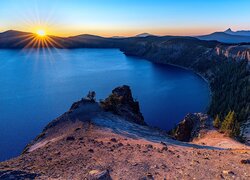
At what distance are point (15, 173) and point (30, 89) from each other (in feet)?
458

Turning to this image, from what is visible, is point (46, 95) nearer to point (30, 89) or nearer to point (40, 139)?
point (30, 89)

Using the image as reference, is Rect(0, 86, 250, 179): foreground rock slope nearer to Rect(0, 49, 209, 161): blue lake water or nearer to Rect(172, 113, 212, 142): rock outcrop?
Rect(172, 113, 212, 142): rock outcrop

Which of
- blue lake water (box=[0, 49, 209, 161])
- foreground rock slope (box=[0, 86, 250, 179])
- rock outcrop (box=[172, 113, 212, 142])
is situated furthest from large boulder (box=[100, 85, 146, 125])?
foreground rock slope (box=[0, 86, 250, 179])

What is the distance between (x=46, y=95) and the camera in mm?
137125

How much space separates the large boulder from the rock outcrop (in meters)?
11.7

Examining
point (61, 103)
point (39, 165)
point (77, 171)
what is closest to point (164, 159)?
point (77, 171)

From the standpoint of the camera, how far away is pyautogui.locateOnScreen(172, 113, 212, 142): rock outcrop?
63500mm

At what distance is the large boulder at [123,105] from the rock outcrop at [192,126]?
38.2ft

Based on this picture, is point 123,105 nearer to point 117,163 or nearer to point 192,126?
point 192,126

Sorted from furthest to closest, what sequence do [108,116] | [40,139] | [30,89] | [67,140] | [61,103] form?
1. [30,89]
2. [61,103]
3. [108,116]
4. [40,139]
5. [67,140]

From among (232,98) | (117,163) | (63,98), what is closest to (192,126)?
(117,163)

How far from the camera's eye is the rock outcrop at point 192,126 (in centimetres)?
6350

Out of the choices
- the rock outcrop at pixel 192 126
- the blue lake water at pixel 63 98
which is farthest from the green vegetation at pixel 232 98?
the blue lake water at pixel 63 98

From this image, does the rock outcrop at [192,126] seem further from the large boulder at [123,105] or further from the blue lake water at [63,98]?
the blue lake water at [63,98]
